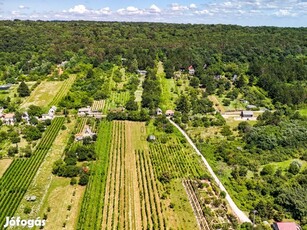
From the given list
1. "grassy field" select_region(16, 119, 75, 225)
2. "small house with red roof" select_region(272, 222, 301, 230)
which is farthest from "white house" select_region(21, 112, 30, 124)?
"small house with red roof" select_region(272, 222, 301, 230)

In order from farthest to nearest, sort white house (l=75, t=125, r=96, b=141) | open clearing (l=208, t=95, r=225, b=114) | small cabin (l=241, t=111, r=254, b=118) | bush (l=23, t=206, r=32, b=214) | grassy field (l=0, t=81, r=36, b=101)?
grassy field (l=0, t=81, r=36, b=101) < open clearing (l=208, t=95, r=225, b=114) < small cabin (l=241, t=111, r=254, b=118) < white house (l=75, t=125, r=96, b=141) < bush (l=23, t=206, r=32, b=214)

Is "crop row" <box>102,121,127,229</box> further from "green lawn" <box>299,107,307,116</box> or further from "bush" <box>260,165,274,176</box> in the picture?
"green lawn" <box>299,107,307,116</box>

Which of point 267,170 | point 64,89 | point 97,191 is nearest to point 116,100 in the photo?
point 64,89

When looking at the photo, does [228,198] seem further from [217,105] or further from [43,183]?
[217,105]

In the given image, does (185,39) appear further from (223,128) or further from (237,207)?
(237,207)

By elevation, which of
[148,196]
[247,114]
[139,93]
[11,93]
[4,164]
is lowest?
[4,164]

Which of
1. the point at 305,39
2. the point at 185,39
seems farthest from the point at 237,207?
the point at 305,39
